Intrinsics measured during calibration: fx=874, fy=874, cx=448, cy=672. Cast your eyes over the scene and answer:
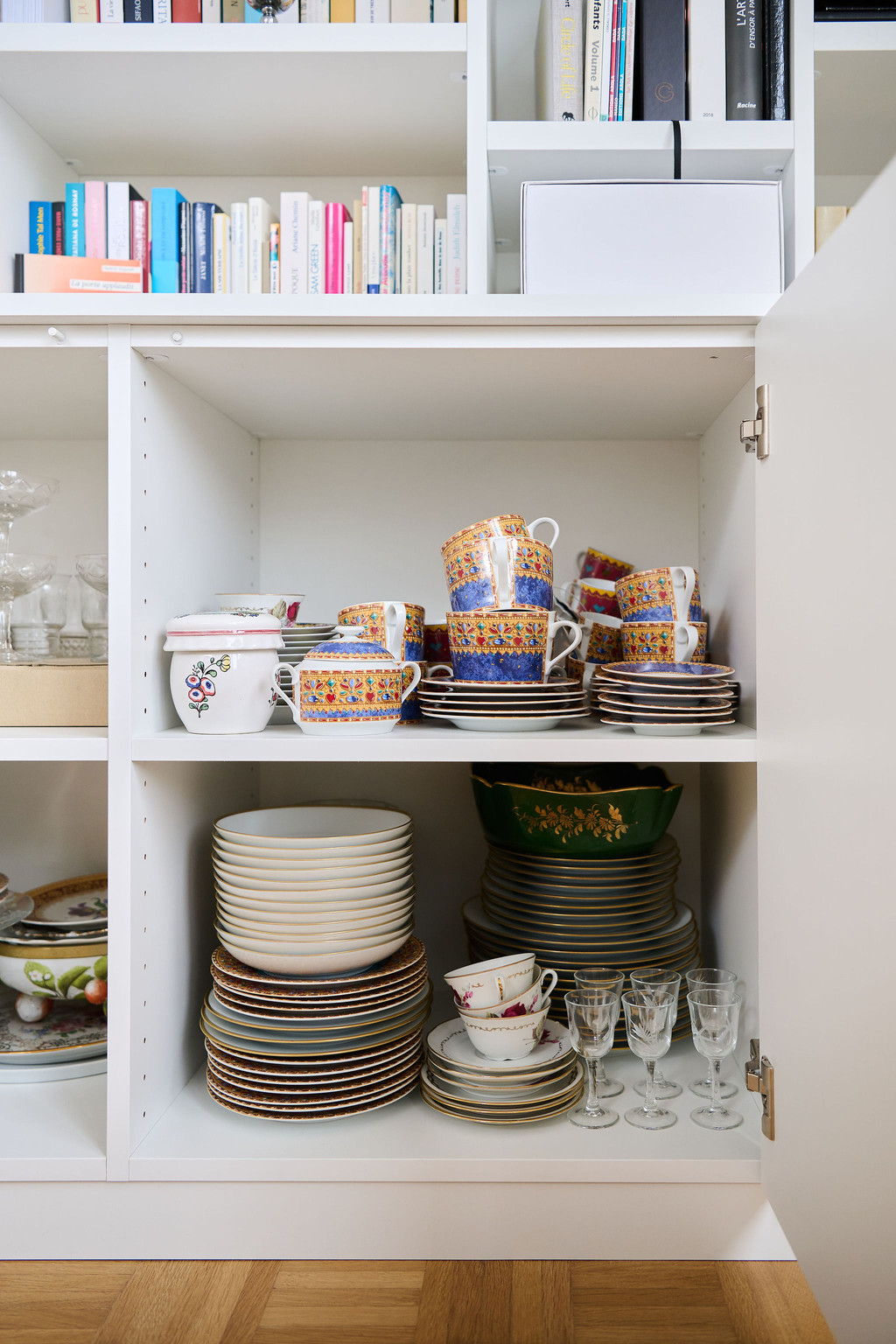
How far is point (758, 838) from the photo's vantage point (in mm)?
879

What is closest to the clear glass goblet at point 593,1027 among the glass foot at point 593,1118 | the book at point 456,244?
the glass foot at point 593,1118

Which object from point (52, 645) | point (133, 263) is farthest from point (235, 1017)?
point (133, 263)

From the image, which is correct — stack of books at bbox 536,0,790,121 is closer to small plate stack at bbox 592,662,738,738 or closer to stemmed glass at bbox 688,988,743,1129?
small plate stack at bbox 592,662,738,738

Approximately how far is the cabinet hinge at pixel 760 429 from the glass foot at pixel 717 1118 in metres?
0.70

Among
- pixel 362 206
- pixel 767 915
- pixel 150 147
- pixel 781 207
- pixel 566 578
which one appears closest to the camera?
pixel 767 915

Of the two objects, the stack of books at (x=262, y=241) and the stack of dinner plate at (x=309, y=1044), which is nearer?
the stack of dinner plate at (x=309, y=1044)

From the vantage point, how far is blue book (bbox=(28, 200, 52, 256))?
3.65 ft

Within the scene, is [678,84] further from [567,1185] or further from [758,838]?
[567,1185]

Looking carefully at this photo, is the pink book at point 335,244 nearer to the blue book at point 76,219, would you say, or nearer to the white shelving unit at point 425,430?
the white shelving unit at point 425,430

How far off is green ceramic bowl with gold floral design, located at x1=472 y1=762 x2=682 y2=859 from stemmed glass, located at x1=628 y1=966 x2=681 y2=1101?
0.49 ft

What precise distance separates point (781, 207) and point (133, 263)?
0.72 metres

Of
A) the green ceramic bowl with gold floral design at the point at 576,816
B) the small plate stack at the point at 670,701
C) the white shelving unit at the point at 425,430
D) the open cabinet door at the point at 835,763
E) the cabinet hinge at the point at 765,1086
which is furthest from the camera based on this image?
the green ceramic bowl with gold floral design at the point at 576,816

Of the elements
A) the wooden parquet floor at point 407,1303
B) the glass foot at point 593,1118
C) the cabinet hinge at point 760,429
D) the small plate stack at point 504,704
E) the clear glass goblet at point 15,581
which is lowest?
the wooden parquet floor at point 407,1303

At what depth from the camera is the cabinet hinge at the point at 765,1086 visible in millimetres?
829
